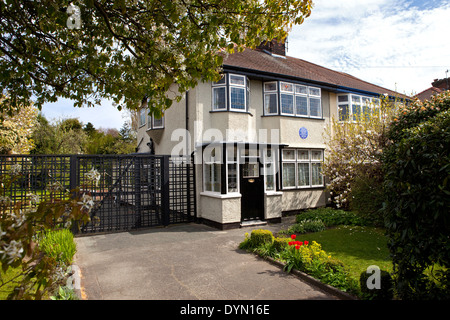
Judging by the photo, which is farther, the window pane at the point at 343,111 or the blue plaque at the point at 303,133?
the window pane at the point at 343,111

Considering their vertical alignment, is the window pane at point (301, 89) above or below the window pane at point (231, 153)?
above

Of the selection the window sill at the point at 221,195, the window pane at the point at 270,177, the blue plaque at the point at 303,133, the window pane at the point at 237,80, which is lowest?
the window sill at the point at 221,195

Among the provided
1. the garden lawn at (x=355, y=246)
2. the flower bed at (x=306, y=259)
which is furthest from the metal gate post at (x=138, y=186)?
the garden lawn at (x=355, y=246)

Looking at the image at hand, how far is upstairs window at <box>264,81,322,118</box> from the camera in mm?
13172

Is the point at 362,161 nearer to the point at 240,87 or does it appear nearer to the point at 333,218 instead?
the point at 333,218

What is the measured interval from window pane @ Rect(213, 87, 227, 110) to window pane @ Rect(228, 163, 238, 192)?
267cm

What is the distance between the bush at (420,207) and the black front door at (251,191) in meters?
7.31

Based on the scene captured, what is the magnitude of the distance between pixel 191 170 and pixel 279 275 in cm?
678

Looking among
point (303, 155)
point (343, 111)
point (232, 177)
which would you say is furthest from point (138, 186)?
point (343, 111)

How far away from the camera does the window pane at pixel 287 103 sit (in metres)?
13.3

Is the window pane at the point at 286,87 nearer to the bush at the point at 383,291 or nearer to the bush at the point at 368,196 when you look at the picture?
the bush at the point at 368,196

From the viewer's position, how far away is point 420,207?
3510mm

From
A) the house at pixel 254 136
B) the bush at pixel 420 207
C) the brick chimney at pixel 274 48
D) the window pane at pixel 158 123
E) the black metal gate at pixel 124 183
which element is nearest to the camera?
the bush at pixel 420 207

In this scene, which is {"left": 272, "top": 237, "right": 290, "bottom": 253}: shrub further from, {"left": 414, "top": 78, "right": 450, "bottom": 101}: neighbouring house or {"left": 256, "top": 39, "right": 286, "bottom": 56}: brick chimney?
{"left": 414, "top": 78, "right": 450, "bottom": 101}: neighbouring house
